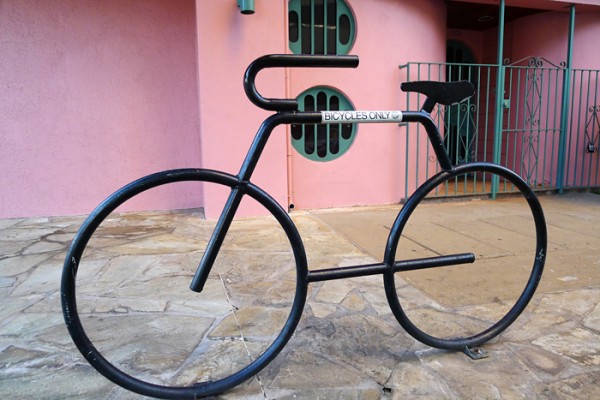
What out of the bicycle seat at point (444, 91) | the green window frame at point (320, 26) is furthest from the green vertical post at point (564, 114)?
the bicycle seat at point (444, 91)

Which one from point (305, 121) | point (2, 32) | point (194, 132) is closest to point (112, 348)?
point (305, 121)

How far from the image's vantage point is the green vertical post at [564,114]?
5.49 m

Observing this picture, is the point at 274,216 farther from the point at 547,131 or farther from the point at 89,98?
the point at 547,131

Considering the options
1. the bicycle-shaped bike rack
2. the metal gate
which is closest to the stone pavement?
the bicycle-shaped bike rack

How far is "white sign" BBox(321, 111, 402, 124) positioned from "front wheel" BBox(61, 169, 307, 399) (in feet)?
1.20

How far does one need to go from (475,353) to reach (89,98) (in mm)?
4431

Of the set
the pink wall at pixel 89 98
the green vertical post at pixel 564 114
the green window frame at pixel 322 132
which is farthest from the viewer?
the green vertical post at pixel 564 114

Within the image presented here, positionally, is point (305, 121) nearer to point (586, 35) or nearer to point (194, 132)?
point (194, 132)

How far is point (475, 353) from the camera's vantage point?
5.85 ft

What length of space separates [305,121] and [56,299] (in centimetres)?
182

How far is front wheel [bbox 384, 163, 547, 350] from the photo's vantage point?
171cm

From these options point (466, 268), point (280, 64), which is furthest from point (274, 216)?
point (466, 268)

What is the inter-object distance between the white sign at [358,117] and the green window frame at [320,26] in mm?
3324

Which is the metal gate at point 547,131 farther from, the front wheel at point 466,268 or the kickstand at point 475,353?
the kickstand at point 475,353
